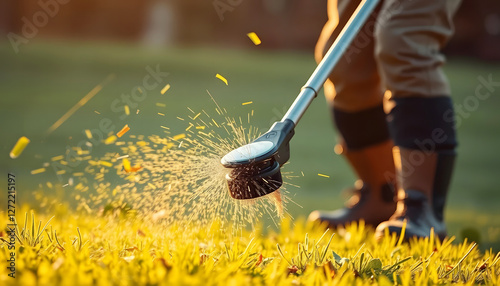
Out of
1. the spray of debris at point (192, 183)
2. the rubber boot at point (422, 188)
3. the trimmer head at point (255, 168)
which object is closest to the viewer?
the trimmer head at point (255, 168)

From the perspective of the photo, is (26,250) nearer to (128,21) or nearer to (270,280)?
(270,280)

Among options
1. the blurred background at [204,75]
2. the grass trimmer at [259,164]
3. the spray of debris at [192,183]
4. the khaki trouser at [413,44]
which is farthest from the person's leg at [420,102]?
the grass trimmer at [259,164]

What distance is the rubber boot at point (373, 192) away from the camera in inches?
111

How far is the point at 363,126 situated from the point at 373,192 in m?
0.30

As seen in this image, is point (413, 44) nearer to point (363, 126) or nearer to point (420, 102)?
point (420, 102)

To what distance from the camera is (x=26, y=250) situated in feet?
5.36

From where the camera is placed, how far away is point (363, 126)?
284cm

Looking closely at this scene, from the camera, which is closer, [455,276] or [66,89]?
[455,276]

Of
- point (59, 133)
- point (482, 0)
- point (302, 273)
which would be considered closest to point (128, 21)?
point (482, 0)

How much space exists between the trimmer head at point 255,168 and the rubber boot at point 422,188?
0.69 meters

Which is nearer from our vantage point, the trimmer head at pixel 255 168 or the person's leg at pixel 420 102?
the trimmer head at pixel 255 168

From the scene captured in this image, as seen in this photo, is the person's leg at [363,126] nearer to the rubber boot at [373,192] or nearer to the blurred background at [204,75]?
the rubber boot at [373,192]

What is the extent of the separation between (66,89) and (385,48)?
714 cm

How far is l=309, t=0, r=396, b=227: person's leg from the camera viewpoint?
277cm
